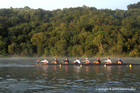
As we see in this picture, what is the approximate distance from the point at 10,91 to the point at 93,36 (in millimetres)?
63464

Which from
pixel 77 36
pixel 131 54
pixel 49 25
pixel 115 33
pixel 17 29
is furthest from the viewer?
pixel 49 25

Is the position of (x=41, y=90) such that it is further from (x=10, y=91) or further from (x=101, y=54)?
(x=101, y=54)

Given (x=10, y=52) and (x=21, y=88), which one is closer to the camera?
(x=21, y=88)

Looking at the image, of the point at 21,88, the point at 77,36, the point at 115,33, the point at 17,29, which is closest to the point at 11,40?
the point at 17,29

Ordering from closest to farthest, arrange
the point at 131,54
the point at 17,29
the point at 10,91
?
1. the point at 10,91
2. the point at 131,54
3. the point at 17,29

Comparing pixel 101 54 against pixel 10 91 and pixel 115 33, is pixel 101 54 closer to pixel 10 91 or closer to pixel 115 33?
pixel 115 33

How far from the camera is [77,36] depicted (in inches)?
3078

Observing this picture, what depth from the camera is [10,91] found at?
12656 millimetres

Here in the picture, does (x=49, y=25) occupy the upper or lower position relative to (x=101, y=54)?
upper

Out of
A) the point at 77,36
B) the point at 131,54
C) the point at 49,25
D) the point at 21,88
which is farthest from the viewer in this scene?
the point at 49,25

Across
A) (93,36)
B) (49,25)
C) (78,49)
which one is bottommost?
(78,49)

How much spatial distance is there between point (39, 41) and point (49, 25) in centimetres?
1505

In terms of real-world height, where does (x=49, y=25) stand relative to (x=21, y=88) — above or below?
above

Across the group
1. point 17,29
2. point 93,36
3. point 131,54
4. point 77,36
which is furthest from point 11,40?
point 131,54
